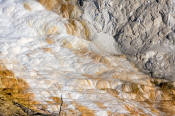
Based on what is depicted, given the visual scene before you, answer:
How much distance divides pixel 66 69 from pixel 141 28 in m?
3.73

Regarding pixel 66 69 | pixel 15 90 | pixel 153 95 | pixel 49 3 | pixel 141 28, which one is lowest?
pixel 153 95

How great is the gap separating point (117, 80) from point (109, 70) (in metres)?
0.70

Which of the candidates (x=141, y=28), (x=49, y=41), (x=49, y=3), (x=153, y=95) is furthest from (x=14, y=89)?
(x=49, y=3)

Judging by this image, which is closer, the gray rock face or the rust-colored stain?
the gray rock face

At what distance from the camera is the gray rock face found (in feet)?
38.1

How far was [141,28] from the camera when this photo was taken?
489 inches

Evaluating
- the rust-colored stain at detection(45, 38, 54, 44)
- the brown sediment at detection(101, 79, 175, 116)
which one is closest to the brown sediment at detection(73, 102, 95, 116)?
the brown sediment at detection(101, 79, 175, 116)

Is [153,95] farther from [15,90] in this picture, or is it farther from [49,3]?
[49,3]

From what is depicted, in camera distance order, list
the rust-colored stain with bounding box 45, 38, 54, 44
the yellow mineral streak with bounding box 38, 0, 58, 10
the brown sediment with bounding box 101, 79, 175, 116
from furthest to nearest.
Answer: the yellow mineral streak with bounding box 38, 0, 58, 10, the rust-colored stain with bounding box 45, 38, 54, 44, the brown sediment with bounding box 101, 79, 175, 116

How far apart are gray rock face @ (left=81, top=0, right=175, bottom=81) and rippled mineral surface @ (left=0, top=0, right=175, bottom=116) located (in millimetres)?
330

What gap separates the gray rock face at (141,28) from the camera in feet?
38.1

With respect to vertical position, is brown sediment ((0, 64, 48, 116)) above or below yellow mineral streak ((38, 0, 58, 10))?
below

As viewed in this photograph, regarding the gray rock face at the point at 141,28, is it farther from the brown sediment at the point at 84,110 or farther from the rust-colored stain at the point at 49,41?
the brown sediment at the point at 84,110

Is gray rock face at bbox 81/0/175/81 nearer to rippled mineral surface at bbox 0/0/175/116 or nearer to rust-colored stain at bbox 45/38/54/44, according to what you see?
rippled mineral surface at bbox 0/0/175/116
